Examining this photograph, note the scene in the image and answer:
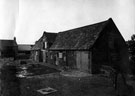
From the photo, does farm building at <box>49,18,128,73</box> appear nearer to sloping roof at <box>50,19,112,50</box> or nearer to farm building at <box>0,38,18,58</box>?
sloping roof at <box>50,19,112,50</box>

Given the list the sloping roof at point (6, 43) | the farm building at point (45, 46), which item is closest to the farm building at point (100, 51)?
the farm building at point (45, 46)

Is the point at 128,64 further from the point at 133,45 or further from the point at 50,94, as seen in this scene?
the point at 50,94

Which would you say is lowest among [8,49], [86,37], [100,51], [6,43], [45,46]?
[100,51]

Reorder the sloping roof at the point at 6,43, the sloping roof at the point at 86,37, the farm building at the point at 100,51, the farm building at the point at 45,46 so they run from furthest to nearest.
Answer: the sloping roof at the point at 6,43 → the farm building at the point at 45,46 → the sloping roof at the point at 86,37 → the farm building at the point at 100,51

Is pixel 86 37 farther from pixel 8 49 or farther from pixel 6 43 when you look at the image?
pixel 6 43

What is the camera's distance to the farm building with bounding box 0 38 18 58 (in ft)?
146

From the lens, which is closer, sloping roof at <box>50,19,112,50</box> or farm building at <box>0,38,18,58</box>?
sloping roof at <box>50,19,112,50</box>

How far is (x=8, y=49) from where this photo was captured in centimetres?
4709

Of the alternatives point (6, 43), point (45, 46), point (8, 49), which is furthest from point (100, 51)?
point (6, 43)

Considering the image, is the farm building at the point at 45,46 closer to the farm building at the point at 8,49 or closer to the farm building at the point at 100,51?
the farm building at the point at 100,51

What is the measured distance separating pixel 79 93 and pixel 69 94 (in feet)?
2.52

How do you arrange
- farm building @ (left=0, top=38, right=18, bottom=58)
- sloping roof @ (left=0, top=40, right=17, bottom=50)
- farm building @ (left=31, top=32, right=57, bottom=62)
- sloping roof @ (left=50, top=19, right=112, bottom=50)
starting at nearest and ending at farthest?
sloping roof @ (left=50, top=19, right=112, bottom=50), farm building @ (left=31, top=32, right=57, bottom=62), farm building @ (left=0, top=38, right=18, bottom=58), sloping roof @ (left=0, top=40, right=17, bottom=50)

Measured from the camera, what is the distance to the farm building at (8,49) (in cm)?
4459

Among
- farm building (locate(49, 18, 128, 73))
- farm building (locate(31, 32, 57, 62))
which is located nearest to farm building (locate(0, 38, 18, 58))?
farm building (locate(31, 32, 57, 62))
